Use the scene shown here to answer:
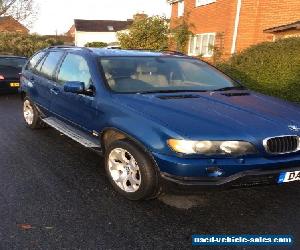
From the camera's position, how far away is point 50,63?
6.31 meters

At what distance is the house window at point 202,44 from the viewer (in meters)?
20.8

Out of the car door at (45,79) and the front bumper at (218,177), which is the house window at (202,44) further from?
the front bumper at (218,177)

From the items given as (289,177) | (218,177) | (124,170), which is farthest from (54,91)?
(289,177)

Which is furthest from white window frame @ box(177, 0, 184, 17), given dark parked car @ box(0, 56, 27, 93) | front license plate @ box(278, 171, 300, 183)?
front license plate @ box(278, 171, 300, 183)

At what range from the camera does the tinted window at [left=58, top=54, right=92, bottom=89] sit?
502cm

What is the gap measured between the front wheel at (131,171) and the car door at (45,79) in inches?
85.4

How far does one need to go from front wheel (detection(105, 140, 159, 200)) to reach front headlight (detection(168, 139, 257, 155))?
393 mm

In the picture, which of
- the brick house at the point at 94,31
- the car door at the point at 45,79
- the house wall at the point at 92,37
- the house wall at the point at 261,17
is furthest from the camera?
the brick house at the point at 94,31

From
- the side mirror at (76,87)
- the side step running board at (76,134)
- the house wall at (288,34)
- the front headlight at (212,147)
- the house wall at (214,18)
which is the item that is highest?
the house wall at (214,18)

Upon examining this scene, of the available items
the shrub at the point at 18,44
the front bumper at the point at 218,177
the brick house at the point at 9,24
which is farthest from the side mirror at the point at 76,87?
the brick house at the point at 9,24

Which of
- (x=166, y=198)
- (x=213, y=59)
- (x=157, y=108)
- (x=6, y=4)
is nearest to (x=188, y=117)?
(x=157, y=108)

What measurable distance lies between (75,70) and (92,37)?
65135mm

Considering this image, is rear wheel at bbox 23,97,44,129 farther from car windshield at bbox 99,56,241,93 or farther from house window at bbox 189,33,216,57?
house window at bbox 189,33,216,57

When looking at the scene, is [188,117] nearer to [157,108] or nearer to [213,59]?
[157,108]
